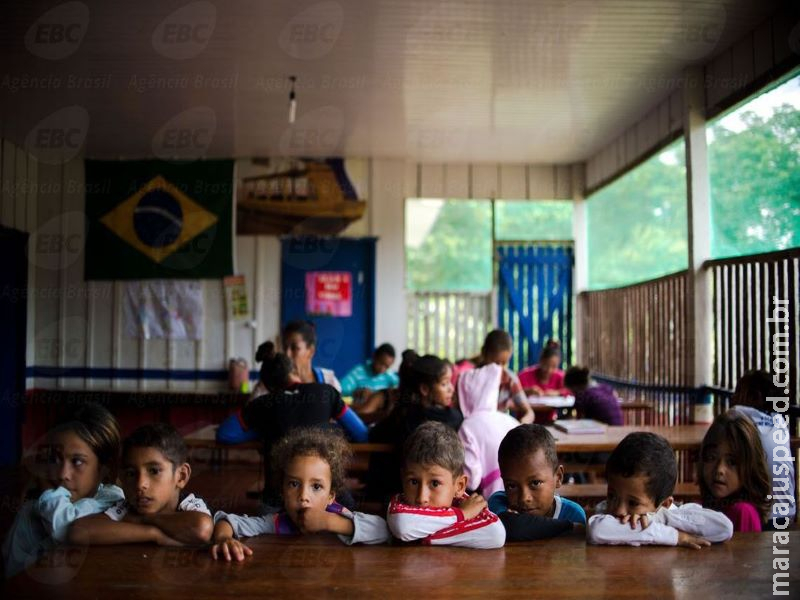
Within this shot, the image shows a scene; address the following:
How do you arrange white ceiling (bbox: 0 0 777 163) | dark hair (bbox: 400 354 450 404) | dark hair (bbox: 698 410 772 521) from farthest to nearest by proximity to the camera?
white ceiling (bbox: 0 0 777 163), dark hair (bbox: 400 354 450 404), dark hair (bbox: 698 410 772 521)

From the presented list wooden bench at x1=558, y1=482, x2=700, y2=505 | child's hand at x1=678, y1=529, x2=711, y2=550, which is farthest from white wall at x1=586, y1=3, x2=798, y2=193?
child's hand at x1=678, y1=529, x2=711, y2=550

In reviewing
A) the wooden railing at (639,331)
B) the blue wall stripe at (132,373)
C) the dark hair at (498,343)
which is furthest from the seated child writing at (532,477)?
the blue wall stripe at (132,373)

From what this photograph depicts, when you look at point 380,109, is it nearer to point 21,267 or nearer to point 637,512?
point 21,267

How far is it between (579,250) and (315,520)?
7.66m

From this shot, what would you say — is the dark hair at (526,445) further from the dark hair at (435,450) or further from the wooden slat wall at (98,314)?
the wooden slat wall at (98,314)

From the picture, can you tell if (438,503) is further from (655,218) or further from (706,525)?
(655,218)

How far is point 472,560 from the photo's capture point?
5.88ft

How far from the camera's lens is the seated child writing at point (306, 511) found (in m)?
1.93

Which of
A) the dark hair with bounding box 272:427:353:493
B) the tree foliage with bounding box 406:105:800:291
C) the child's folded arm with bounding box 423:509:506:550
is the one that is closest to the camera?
the child's folded arm with bounding box 423:509:506:550

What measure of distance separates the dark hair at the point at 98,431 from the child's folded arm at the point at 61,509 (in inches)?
6.3

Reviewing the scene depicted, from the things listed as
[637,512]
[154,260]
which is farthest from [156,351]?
[637,512]

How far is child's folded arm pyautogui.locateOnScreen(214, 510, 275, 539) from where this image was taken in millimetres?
1966

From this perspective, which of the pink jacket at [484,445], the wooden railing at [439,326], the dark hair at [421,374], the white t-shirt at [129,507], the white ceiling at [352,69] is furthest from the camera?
the wooden railing at [439,326]

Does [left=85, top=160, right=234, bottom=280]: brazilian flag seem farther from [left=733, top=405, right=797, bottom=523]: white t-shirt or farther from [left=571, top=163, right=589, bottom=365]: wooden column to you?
[left=733, top=405, right=797, bottom=523]: white t-shirt
